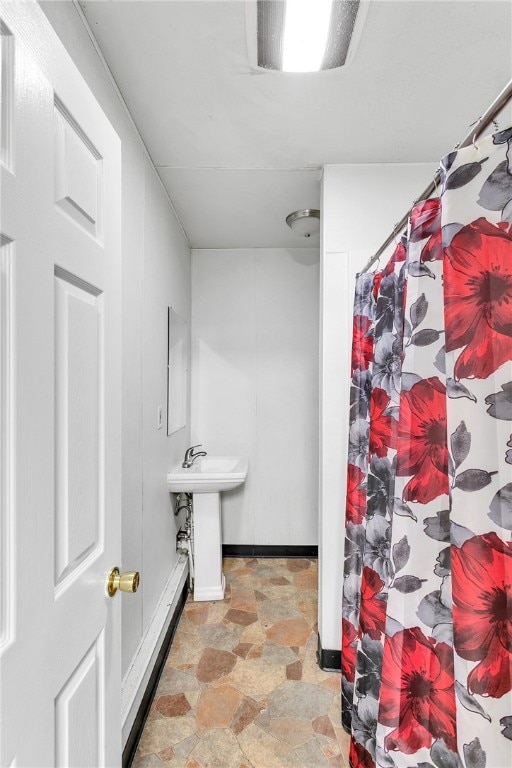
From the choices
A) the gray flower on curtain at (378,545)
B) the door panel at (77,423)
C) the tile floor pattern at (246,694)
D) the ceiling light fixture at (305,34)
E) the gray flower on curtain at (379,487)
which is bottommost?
the tile floor pattern at (246,694)

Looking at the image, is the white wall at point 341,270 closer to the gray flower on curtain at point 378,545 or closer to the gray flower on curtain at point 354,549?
the gray flower on curtain at point 354,549

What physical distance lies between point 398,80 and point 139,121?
3.42ft

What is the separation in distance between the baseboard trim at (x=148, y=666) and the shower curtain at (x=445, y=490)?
824 mm

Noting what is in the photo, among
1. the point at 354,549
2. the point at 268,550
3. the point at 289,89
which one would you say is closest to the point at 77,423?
the point at 354,549

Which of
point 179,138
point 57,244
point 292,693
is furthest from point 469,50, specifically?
point 292,693

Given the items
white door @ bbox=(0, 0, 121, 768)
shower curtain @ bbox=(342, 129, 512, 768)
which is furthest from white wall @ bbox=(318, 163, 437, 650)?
white door @ bbox=(0, 0, 121, 768)

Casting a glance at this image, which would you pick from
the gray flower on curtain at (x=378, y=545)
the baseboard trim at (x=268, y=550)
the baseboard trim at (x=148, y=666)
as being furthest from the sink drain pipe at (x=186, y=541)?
the gray flower on curtain at (x=378, y=545)

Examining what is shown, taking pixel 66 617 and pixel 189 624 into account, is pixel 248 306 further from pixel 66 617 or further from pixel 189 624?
pixel 66 617

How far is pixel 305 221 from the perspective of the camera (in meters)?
2.69

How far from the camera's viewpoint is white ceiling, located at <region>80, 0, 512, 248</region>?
1249 millimetres

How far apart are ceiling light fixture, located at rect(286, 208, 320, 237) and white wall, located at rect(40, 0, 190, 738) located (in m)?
0.81

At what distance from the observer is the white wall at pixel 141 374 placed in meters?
1.51

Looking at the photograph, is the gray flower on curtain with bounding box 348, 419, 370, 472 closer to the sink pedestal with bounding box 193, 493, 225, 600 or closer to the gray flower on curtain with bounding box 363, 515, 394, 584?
the gray flower on curtain with bounding box 363, 515, 394, 584

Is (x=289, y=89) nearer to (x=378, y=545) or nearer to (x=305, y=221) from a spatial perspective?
(x=305, y=221)
